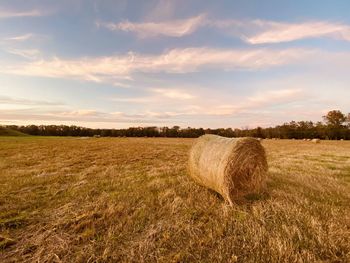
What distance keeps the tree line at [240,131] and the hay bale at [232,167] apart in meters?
49.4

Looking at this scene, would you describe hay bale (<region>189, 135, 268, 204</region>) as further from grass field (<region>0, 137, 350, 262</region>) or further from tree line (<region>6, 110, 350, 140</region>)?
tree line (<region>6, 110, 350, 140</region>)

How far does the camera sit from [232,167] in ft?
22.9

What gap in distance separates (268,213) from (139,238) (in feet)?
8.69

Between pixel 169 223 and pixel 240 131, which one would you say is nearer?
pixel 169 223

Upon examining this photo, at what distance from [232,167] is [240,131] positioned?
64.7 meters

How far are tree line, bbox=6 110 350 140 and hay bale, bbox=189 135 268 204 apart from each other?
1945 inches

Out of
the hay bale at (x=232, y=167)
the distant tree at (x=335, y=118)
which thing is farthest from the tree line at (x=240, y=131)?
the hay bale at (x=232, y=167)

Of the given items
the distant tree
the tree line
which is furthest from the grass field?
the distant tree

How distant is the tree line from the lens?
5947cm

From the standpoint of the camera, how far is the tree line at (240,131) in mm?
59469

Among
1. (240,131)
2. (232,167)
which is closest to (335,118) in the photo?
(240,131)

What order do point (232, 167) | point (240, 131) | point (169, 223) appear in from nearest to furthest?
point (169, 223)
point (232, 167)
point (240, 131)

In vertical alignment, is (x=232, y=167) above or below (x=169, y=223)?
above

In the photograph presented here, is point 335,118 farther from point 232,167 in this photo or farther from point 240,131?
point 232,167
